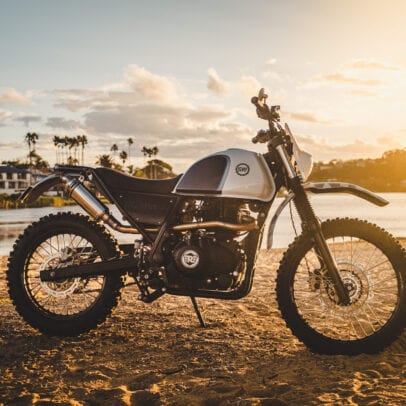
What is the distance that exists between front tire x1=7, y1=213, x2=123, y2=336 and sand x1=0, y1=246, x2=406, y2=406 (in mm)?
182

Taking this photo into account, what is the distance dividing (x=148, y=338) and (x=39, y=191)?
1813 millimetres

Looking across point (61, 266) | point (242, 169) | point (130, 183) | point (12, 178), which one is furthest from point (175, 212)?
point (12, 178)

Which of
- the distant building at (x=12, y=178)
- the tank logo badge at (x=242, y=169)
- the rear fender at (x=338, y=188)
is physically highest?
the distant building at (x=12, y=178)

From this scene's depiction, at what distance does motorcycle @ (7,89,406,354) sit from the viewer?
4.20 m

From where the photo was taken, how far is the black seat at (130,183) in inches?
174

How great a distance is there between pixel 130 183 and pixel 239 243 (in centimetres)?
116

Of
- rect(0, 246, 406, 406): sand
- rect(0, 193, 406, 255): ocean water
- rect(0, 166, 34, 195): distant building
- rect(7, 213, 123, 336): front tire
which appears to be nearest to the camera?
rect(0, 246, 406, 406): sand

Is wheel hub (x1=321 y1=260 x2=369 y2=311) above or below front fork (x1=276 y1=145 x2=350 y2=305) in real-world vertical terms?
below

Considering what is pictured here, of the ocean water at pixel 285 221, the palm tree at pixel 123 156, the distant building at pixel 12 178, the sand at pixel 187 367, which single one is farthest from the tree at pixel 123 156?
the sand at pixel 187 367

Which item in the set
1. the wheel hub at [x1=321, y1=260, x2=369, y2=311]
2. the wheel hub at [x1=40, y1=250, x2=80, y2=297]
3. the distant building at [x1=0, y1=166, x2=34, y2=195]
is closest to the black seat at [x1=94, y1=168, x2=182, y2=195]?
the wheel hub at [x1=40, y1=250, x2=80, y2=297]

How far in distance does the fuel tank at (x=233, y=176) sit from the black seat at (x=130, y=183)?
253 millimetres

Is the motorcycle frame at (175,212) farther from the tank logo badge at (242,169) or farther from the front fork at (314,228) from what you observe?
the tank logo badge at (242,169)

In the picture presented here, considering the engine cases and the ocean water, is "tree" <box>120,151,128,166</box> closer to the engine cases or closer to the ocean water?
the ocean water

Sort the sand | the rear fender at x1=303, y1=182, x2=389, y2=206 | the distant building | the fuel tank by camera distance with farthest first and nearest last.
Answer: the distant building → the rear fender at x1=303, y1=182, x2=389, y2=206 → the fuel tank → the sand
